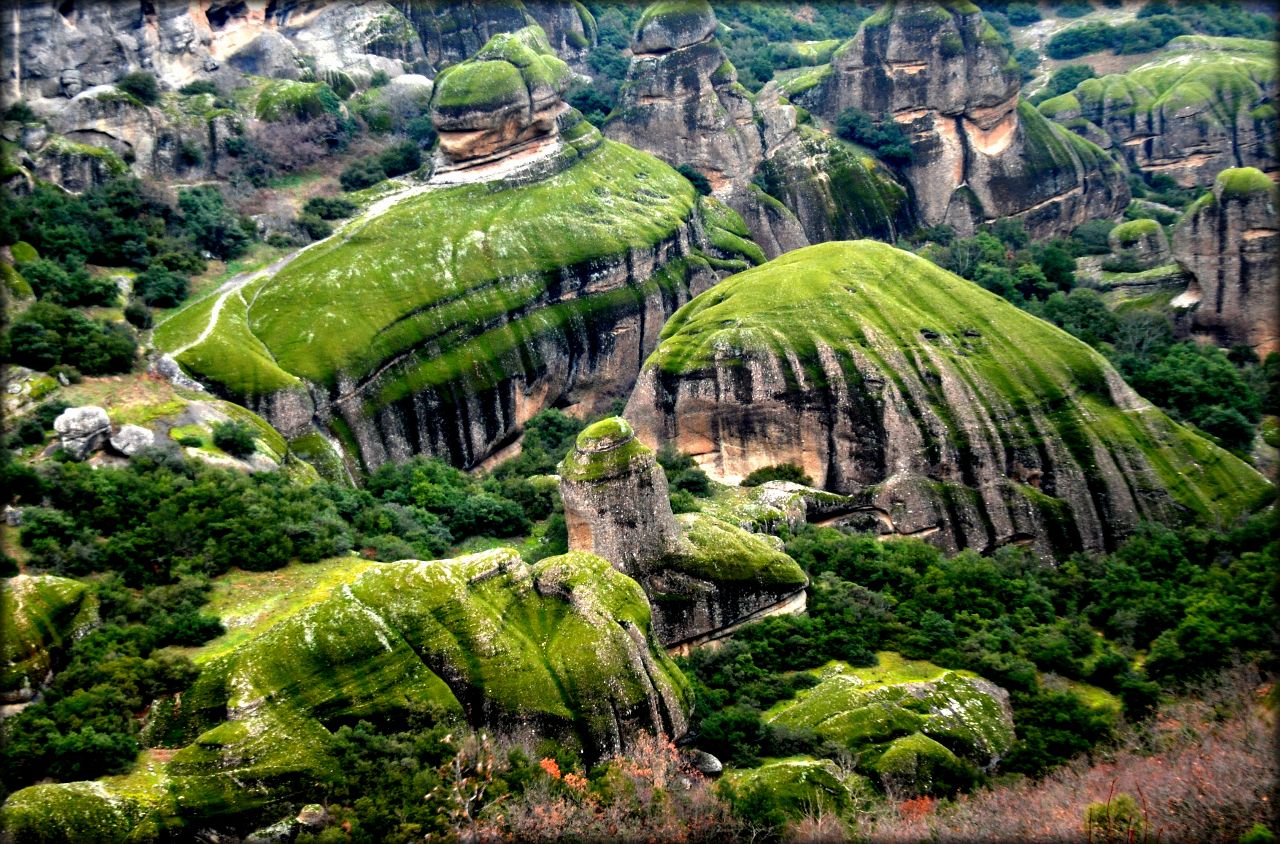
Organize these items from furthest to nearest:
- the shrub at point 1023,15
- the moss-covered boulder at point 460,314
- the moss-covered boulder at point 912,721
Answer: the shrub at point 1023,15
the moss-covered boulder at point 460,314
the moss-covered boulder at point 912,721

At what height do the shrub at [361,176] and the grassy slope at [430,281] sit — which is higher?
the shrub at [361,176]

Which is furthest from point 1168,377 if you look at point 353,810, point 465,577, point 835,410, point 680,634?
point 353,810

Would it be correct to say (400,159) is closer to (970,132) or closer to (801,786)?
(970,132)

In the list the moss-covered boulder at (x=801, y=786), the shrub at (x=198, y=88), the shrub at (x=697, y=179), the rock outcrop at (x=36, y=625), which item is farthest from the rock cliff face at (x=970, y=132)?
the rock outcrop at (x=36, y=625)

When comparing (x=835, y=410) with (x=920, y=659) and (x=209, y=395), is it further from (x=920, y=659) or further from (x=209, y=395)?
(x=209, y=395)

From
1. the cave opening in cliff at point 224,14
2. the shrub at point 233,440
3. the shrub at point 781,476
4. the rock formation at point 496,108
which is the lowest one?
the shrub at point 781,476

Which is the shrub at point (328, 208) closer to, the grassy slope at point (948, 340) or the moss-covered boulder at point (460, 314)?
the moss-covered boulder at point (460, 314)

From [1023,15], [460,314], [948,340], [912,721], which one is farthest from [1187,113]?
[912,721]
